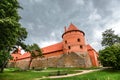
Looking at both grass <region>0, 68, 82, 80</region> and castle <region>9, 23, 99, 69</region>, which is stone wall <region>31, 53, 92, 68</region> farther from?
grass <region>0, 68, 82, 80</region>

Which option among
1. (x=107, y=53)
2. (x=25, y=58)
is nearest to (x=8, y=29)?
(x=107, y=53)

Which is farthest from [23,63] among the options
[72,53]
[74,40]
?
[74,40]

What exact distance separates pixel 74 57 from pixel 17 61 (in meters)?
33.4

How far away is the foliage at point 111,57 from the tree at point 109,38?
15.4m

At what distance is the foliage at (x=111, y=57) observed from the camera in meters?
23.7

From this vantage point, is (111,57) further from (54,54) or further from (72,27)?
(54,54)

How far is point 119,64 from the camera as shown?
23.5m

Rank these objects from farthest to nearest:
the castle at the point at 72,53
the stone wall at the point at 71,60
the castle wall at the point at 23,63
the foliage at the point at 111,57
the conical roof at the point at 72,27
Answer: the castle wall at the point at 23,63, the conical roof at the point at 72,27, the castle at the point at 72,53, the stone wall at the point at 71,60, the foliage at the point at 111,57

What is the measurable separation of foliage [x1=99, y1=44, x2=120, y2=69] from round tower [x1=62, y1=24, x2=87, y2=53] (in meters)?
12.8

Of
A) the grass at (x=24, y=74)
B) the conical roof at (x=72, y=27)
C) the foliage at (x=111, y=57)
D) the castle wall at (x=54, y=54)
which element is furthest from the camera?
the castle wall at (x=54, y=54)

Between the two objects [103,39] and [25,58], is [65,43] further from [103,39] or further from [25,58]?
[25,58]

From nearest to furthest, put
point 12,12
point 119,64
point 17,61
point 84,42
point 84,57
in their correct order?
point 12,12, point 119,64, point 84,57, point 84,42, point 17,61

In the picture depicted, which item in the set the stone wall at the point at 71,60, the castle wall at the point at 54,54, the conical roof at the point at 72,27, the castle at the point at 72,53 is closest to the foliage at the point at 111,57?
the stone wall at the point at 71,60

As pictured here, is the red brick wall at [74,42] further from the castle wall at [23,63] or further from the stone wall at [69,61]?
the castle wall at [23,63]
